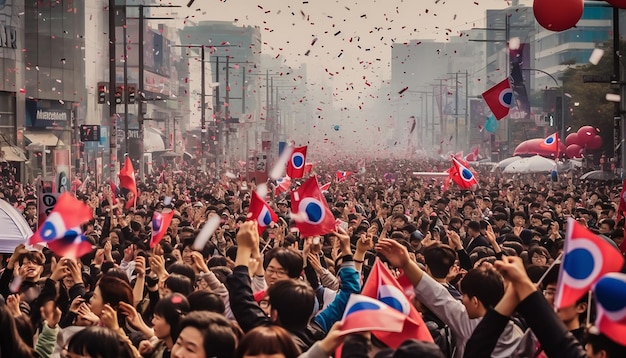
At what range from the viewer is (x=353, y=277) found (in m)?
7.20

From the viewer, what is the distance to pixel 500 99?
2252 centimetres

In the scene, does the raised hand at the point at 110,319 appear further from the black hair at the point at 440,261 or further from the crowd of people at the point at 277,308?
the black hair at the point at 440,261

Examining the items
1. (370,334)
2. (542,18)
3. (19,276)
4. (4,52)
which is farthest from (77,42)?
(370,334)

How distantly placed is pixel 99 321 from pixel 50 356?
1.11 ft

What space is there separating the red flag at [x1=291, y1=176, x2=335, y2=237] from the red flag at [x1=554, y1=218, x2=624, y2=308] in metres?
4.83

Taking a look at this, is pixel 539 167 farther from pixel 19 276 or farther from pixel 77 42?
pixel 19 276

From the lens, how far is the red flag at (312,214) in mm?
10281

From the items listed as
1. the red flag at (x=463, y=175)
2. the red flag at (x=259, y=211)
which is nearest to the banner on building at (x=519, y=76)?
the red flag at (x=463, y=175)

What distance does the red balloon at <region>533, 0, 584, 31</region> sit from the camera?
48.5ft

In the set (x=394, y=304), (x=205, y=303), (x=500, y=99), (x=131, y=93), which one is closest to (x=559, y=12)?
(x=500, y=99)

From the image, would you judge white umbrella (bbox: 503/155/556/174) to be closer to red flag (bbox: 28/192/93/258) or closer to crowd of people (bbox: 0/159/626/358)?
crowd of people (bbox: 0/159/626/358)

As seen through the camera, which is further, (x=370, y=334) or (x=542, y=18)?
(x=542, y=18)

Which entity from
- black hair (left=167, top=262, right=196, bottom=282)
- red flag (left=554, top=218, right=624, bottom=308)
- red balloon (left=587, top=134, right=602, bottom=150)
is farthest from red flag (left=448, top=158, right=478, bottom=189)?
red balloon (left=587, top=134, right=602, bottom=150)

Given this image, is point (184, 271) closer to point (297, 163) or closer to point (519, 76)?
point (297, 163)
